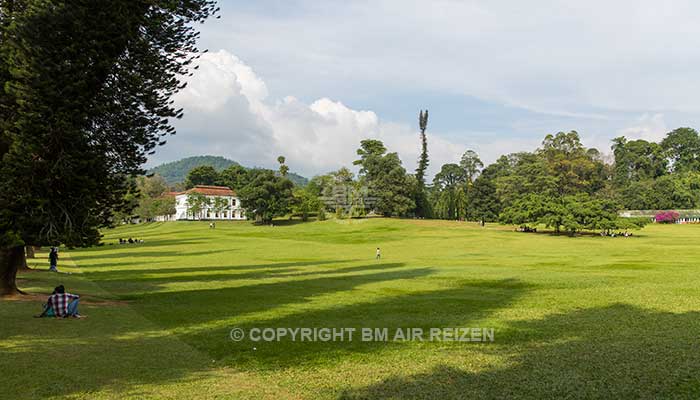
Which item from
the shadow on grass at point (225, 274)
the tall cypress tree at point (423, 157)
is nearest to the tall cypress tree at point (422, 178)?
the tall cypress tree at point (423, 157)

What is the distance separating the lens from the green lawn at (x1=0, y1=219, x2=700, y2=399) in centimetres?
1037

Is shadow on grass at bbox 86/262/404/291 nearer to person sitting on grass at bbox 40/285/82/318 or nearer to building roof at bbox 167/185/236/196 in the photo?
person sitting on grass at bbox 40/285/82/318

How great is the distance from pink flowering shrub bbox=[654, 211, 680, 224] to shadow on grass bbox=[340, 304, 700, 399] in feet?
416

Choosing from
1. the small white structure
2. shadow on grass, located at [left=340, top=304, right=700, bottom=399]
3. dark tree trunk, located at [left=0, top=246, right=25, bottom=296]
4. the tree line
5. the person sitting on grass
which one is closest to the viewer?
shadow on grass, located at [left=340, top=304, right=700, bottom=399]

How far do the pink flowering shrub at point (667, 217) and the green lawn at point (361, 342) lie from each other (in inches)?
4142

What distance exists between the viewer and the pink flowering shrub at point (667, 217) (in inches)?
4879

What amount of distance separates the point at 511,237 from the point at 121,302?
64.9 metres

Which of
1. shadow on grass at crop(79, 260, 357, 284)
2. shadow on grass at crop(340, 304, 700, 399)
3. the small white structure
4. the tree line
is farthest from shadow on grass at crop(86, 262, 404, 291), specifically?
the small white structure

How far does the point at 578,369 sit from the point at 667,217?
134642 mm

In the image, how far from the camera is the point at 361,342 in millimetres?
14547

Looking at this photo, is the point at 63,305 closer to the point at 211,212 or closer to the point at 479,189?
the point at 479,189

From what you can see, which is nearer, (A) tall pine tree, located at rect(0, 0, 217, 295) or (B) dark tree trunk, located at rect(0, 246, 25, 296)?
(A) tall pine tree, located at rect(0, 0, 217, 295)

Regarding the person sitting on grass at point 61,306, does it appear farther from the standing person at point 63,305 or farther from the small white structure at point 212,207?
the small white structure at point 212,207

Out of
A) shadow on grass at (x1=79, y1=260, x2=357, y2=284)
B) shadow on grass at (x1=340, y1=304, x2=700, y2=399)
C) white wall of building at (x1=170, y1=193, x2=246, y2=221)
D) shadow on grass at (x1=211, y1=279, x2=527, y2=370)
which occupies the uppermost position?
white wall of building at (x1=170, y1=193, x2=246, y2=221)
